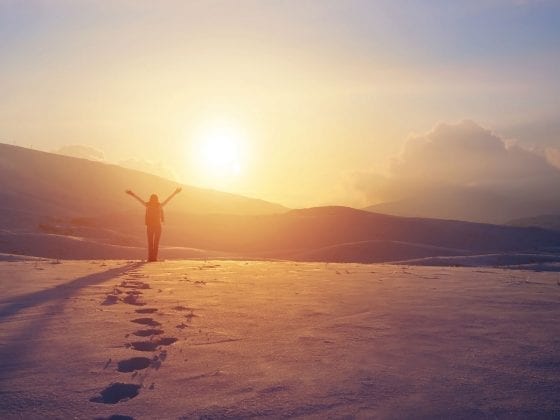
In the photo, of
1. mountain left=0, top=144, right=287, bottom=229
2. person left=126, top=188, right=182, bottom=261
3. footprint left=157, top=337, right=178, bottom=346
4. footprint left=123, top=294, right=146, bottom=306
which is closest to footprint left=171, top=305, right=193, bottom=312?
footprint left=123, top=294, right=146, bottom=306

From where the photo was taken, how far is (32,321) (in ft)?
19.1

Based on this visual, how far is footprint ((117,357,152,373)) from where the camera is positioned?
4180 mm

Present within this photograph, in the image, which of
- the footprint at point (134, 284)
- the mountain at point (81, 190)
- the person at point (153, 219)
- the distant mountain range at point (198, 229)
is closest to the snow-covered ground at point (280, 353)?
the footprint at point (134, 284)

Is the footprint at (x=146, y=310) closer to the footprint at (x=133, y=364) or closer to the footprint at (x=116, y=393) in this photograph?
the footprint at (x=133, y=364)

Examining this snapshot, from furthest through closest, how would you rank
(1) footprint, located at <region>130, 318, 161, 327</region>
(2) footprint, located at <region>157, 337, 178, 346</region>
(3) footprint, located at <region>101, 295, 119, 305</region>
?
(3) footprint, located at <region>101, 295, 119, 305</region> → (1) footprint, located at <region>130, 318, 161, 327</region> → (2) footprint, located at <region>157, 337, 178, 346</region>

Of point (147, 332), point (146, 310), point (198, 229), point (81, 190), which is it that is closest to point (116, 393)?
point (147, 332)

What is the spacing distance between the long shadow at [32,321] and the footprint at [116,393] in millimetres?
545

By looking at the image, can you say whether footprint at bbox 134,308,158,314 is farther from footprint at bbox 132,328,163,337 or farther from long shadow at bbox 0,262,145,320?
long shadow at bbox 0,262,145,320

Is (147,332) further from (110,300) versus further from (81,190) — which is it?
(81,190)

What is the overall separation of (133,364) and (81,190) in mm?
79198

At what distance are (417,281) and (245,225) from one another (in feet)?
122

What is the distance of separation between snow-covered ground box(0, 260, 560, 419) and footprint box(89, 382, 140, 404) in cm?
1

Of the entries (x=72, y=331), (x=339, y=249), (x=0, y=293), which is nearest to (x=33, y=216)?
(x=339, y=249)

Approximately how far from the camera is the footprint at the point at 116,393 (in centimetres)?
351
